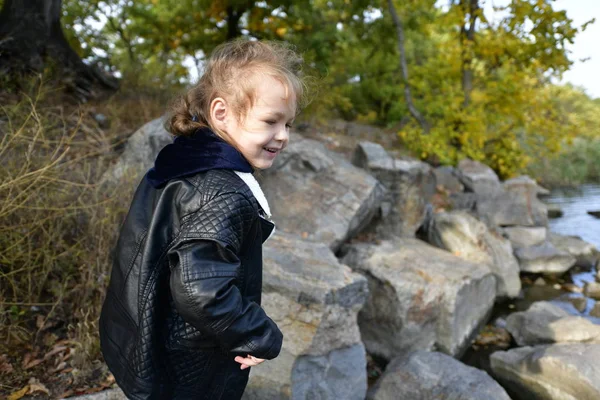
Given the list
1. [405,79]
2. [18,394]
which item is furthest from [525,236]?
[18,394]

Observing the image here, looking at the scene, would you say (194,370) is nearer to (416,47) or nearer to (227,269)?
(227,269)

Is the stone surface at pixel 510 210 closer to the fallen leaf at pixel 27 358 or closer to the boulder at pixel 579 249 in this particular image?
the boulder at pixel 579 249

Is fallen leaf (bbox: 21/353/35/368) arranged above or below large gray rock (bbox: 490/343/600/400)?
above

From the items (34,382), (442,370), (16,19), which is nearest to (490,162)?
(442,370)

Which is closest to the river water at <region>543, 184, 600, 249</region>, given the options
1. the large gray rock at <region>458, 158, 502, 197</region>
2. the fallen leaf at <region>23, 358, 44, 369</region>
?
the large gray rock at <region>458, 158, 502, 197</region>

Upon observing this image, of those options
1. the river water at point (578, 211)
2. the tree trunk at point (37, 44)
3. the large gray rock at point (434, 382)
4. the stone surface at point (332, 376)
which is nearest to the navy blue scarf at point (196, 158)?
the stone surface at point (332, 376)

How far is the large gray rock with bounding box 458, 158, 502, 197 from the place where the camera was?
9164 millimetres

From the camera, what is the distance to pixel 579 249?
7.57m

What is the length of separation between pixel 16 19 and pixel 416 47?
12496 mm

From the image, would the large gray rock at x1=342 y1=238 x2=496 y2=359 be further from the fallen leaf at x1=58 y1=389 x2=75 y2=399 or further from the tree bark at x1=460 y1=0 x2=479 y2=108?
the tree bark at x1=460 y1=0 x2=479 y2=108

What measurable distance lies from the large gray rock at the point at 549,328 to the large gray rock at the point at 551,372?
510 millimetres

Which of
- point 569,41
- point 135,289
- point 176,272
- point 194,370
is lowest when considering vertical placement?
point 194,370

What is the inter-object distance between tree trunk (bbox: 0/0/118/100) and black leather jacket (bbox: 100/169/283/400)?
4.95 meters

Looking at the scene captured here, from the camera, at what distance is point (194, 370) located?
1539 millimetres
